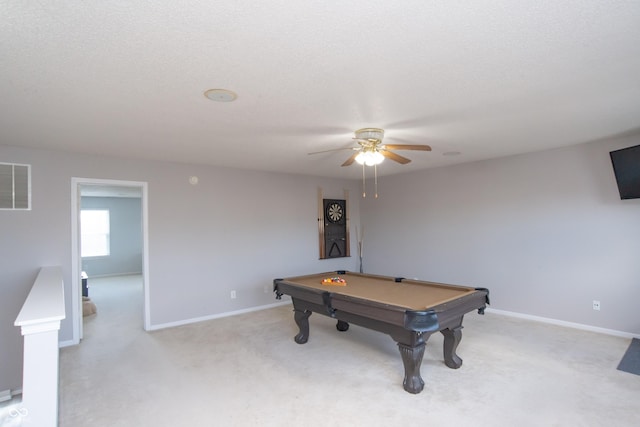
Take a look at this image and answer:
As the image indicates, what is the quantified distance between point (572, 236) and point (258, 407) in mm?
4135

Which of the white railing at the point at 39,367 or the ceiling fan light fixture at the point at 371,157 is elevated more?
the ceiling fan light fixture at the point at 371,157

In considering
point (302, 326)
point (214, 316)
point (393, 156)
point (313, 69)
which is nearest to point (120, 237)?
point (214, 316)

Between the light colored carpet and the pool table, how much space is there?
0.26 meters

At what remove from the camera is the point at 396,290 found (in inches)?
133

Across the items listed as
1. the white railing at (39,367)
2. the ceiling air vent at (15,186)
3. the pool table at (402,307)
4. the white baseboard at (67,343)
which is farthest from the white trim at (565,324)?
the ceiling air vent at (15,186)

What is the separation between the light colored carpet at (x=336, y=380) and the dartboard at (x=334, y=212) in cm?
261

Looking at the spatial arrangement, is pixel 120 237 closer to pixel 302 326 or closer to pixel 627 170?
pixel 302 326

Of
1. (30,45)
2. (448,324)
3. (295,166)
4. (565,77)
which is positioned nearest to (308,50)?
(30,45)

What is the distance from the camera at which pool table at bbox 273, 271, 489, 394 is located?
8.43 ft

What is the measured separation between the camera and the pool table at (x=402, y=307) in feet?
8.43

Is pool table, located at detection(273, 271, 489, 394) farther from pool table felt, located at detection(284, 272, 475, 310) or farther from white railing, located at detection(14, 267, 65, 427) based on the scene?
white railing, located at detection(14, 267, 65, 427)

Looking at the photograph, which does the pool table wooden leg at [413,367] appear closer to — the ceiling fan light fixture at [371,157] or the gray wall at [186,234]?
the ceiling fan light fixture at [371,157]

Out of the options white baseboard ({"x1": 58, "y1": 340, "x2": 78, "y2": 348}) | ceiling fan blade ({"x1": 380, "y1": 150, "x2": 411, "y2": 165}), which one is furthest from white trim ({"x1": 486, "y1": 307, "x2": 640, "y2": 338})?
white baseboard ({"x1": 58, "y1": 340, "x2": 78, "y2": 348})

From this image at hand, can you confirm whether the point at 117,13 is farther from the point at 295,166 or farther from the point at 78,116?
the point at 295,166
